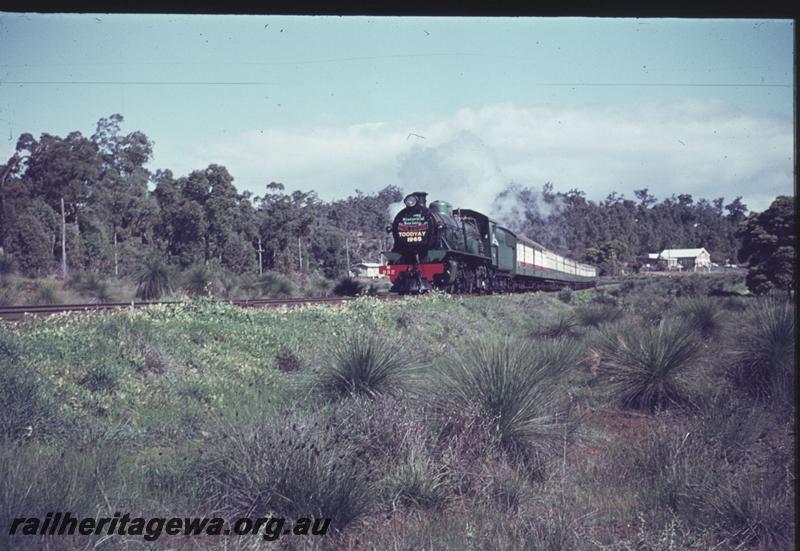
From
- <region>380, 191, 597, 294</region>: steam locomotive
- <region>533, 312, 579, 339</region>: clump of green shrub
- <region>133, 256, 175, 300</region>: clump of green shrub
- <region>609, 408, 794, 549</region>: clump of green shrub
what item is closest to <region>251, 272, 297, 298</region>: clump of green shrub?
<region>380, 191, 597, 294</region>: steam locomotive

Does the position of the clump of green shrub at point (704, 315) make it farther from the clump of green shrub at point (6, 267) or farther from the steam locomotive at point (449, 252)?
the clump of green shrub at point (6, 267)

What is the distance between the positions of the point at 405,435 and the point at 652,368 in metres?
4.49

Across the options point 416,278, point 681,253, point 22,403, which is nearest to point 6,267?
point 416,278

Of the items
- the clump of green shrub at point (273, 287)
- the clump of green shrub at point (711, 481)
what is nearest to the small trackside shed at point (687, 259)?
the clump of green shrub at point (273, 287)

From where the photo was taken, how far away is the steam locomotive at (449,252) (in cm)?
2259

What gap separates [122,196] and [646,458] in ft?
113

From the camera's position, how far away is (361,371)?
745 cm

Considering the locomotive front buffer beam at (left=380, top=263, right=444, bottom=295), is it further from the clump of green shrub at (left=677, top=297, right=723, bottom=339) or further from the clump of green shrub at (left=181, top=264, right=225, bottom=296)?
the clump of green shrub at (left=677, top=297, right=723, bottom=339)

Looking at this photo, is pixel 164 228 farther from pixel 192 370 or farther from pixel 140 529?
pixel 140 529

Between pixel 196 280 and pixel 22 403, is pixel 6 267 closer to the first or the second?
pixel 196 280

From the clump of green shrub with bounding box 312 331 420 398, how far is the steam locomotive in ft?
47.4

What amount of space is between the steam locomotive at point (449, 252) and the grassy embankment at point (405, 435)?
1249cm

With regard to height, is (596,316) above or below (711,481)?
above

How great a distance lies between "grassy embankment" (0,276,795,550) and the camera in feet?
14.6
